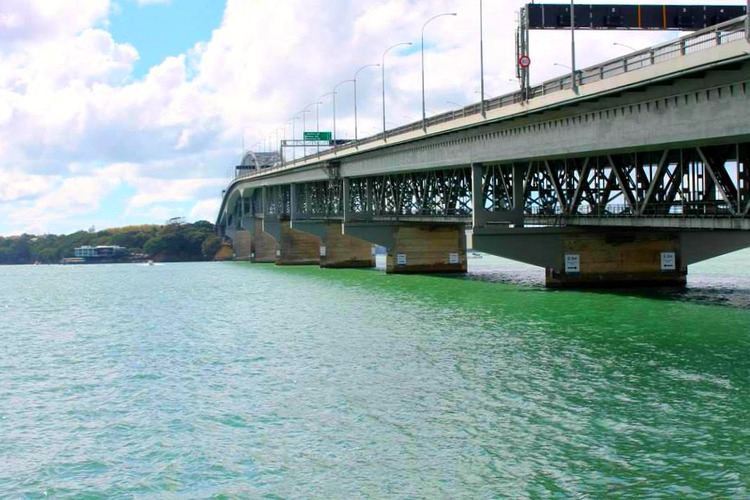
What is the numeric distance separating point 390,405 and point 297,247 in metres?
100

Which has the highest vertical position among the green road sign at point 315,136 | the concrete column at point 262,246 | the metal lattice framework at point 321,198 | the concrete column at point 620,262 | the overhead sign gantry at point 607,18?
the green road sign at point 315,136

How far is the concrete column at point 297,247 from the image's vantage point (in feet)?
402

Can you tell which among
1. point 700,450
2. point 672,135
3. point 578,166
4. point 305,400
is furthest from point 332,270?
point 700,450

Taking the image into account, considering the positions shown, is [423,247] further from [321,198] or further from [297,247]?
[297,247]

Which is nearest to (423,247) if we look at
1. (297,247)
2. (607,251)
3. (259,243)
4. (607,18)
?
(607,251)

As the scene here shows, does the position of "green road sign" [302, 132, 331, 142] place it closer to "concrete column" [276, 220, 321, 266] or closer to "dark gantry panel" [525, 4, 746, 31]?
"concrete column" [276, 220, 321, 266]

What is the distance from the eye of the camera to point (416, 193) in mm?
76750

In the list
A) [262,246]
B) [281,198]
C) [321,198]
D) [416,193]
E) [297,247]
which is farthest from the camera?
[262,246]

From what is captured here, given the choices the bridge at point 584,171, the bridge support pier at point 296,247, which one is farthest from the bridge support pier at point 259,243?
the bridge at point 584,171

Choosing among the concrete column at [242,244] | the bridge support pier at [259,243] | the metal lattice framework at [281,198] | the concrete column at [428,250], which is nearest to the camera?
the concrete column at [428,250]

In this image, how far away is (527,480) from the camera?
1711cm

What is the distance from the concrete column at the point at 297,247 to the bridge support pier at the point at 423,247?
40.6m

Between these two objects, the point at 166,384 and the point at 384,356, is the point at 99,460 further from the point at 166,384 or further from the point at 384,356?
the point at 384,356

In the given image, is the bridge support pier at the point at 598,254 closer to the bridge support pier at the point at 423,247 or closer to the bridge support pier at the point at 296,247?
the bridge support pier at the point at 423,247
